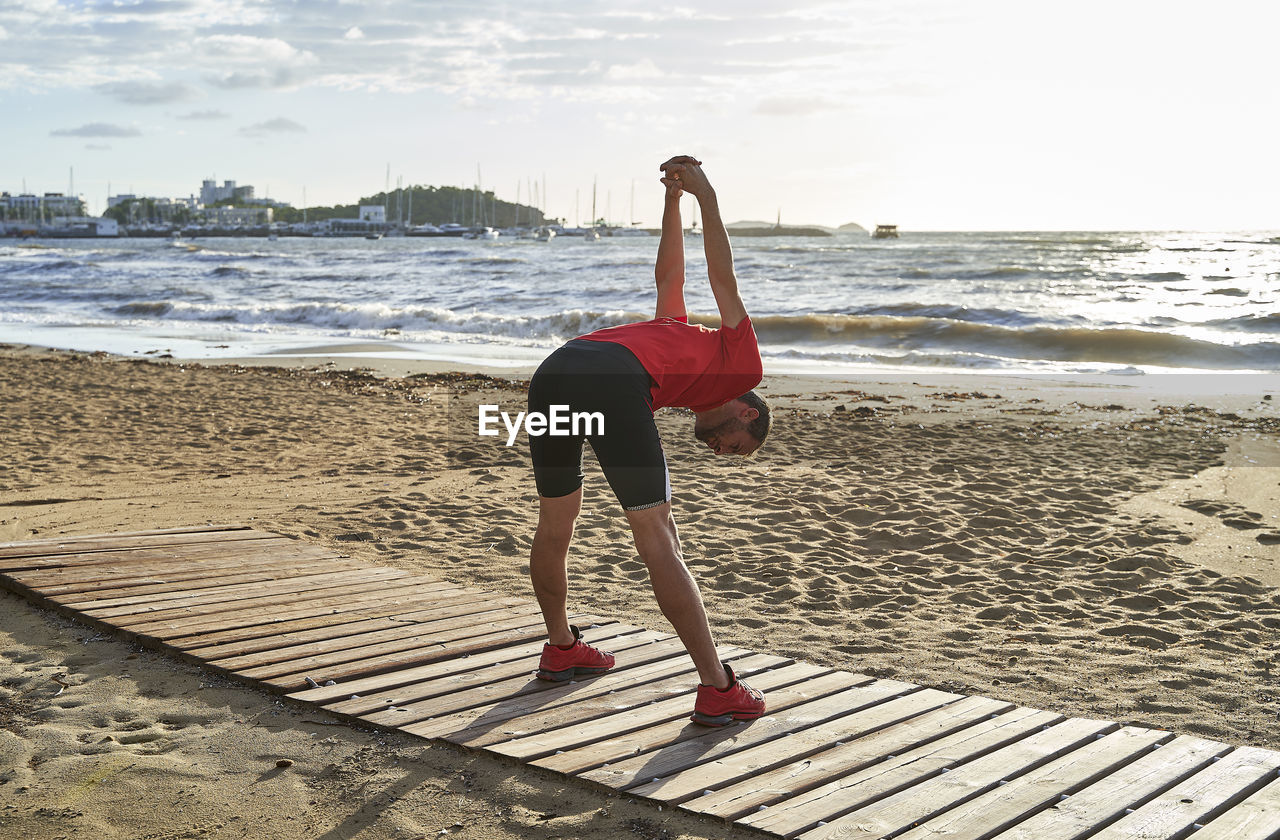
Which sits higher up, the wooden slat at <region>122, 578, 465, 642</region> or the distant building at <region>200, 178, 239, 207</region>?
the distant building at <region>200, 178, 239, 207</region>

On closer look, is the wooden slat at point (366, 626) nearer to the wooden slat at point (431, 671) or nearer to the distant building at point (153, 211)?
the wooden slat at point (431, 671)

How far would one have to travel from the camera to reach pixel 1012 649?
4.74m

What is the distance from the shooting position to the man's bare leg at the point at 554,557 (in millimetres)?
3629

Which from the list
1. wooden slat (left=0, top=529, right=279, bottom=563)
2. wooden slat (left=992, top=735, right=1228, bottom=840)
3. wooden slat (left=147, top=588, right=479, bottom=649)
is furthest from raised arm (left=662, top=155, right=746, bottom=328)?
wooden slat (left=0, top=529, right=279, bottom=563)

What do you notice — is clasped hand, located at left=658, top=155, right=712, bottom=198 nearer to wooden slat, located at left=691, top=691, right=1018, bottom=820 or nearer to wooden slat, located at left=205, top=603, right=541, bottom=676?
wooden slat, located at left=691, top=691, right=1018, bottom=820

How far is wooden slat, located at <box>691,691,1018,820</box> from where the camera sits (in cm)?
300

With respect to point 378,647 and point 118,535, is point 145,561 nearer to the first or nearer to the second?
point 118,535

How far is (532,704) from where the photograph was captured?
12.2 feet

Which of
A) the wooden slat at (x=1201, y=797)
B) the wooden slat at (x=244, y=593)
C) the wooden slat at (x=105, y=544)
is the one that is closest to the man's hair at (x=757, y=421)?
the wooden slat at (x=1201, y=797)

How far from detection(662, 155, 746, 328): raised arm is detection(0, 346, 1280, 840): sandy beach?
1502 mm

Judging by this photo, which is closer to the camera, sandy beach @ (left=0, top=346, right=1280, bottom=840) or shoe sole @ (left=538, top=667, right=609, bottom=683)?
sandy beach @ (left=0, top=346, right=1280, bottom=840)

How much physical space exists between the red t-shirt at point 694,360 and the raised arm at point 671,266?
315 mm

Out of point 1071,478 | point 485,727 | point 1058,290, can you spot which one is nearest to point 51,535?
point 485,727

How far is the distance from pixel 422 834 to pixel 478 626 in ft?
5.40
